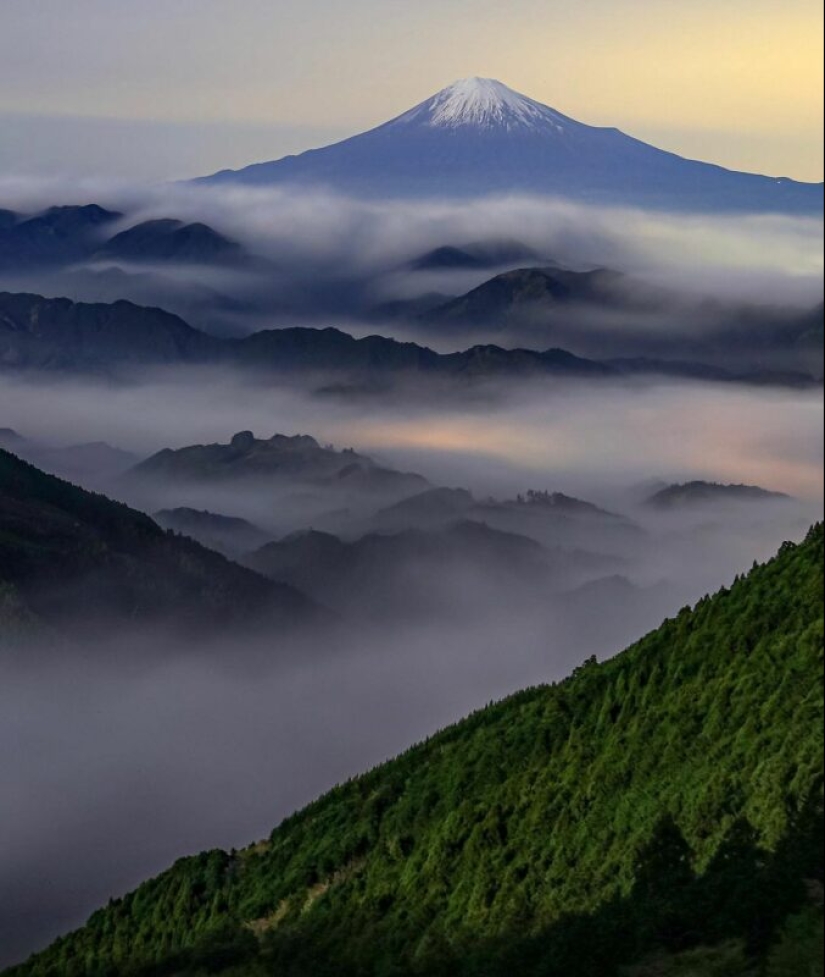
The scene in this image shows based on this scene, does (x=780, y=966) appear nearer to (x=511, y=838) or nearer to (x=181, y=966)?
(x=511, y=838)

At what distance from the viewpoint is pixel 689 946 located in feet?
163

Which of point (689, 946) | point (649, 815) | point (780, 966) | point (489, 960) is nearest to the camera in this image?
point (780, 966)

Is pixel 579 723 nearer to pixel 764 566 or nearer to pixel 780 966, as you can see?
pixel 764 566

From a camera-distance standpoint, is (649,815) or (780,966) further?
(649,815)

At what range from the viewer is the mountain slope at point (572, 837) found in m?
52.9

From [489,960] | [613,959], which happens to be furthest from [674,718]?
[613,959]

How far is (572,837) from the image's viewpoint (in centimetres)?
7219

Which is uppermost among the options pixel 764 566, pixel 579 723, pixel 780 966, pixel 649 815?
pixel 764 566

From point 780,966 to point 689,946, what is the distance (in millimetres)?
6177

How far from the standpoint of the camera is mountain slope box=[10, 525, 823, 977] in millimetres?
52938

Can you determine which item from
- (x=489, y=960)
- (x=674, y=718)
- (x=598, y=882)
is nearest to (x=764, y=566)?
(x=674, y=718)

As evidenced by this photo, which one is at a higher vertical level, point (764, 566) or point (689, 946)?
point (764, 566)

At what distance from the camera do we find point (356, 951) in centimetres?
7156

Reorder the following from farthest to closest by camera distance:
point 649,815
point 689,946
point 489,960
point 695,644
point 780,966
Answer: point 695,644, point 649,815, point 489,960, point 689,946, point 780,966
